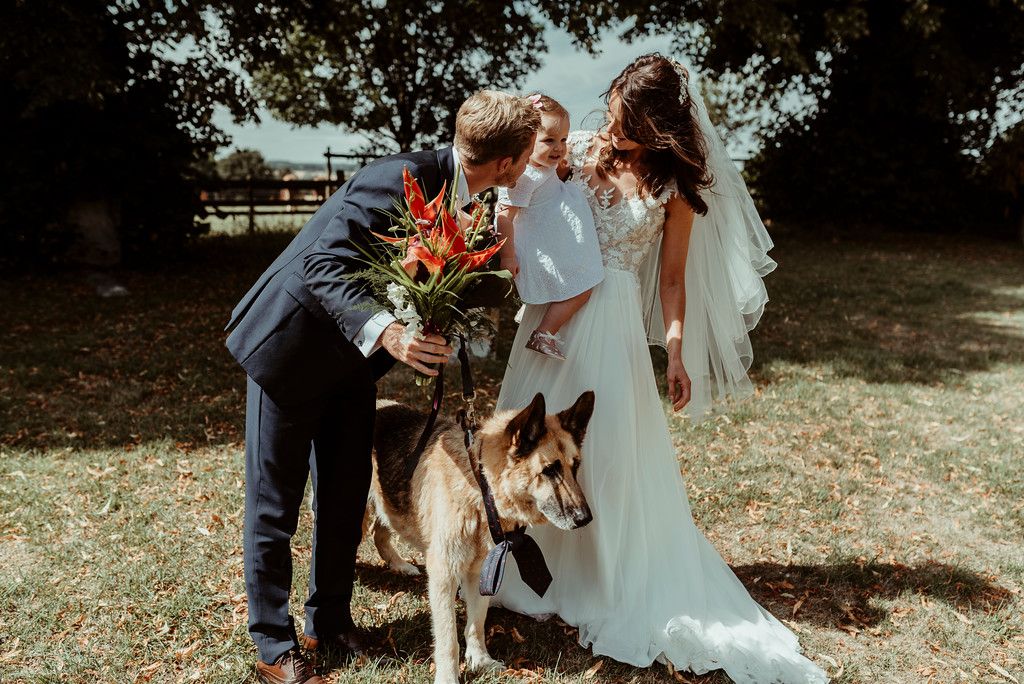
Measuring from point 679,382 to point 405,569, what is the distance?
77.5 inches

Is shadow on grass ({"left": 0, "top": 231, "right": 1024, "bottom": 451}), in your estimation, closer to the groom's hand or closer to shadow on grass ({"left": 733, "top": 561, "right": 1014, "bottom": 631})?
shadow on grass ({"left": 733, "top": 561, "right": 1014, "bottom": 631})

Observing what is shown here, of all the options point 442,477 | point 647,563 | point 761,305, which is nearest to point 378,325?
point 442,477

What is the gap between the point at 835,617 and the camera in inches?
165

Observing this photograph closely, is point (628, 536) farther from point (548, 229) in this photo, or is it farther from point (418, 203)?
point (418, 203)

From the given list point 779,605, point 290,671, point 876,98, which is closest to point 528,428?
point 290,671

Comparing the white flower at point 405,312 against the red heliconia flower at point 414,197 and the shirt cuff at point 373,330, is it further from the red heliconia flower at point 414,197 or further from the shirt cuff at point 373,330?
the red heliconia flower at point 414,197

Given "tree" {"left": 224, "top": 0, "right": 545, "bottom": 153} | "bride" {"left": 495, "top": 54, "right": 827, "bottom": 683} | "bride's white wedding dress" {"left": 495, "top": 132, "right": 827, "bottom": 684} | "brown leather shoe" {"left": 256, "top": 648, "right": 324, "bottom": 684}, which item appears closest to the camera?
"brown leather shoe" {"left": 256, "top": 648, "right": 324, "bottom": 684}

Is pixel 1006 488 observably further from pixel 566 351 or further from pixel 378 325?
pixel 378 325

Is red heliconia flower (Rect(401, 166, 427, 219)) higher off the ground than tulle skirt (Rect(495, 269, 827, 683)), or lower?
higher

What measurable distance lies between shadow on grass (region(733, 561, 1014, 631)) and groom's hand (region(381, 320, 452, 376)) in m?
2.78

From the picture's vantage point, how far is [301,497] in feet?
10.9

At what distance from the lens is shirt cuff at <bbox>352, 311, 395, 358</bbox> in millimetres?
2715

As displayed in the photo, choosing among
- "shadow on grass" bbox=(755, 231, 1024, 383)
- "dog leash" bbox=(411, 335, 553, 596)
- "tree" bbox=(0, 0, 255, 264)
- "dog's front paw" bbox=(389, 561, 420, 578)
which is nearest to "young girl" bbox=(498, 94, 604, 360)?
"dog leash" bbox=(411, 335, 553, 596)

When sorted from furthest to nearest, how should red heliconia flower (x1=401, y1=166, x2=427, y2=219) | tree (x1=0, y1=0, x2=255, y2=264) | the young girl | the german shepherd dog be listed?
1. tree (x1=0, y1=0, x2=255, y2=264)
2. the young girl
3. the german shepherd dog
4. red heliconia flower (x1=401, y1=166, x2=427, y2=219)
